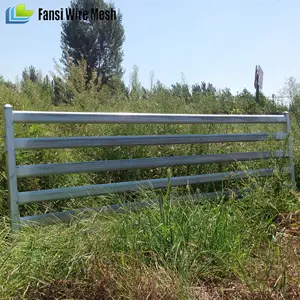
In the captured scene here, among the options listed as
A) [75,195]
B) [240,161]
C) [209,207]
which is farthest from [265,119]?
[75,195]

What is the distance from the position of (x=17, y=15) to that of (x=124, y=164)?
5410 mm

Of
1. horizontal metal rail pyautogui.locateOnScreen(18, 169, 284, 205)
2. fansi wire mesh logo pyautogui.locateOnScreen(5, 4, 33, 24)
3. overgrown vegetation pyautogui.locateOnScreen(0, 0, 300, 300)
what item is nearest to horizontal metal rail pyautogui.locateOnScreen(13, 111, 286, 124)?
horizontal metal rail pyautogui.locateOnScreen(18, 169, 284, 205)

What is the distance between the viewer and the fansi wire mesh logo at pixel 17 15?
7100mm

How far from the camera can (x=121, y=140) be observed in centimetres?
328

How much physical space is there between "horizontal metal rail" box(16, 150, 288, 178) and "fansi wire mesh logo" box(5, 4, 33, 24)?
17.2 ft

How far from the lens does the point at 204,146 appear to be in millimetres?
4559

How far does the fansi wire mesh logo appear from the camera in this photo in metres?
7.10

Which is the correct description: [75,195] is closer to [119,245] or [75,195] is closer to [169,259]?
[119,245]

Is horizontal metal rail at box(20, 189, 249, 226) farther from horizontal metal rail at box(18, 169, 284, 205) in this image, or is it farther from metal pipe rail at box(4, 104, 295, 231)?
horizontal metal rail at box(18, 169, 284, 205)

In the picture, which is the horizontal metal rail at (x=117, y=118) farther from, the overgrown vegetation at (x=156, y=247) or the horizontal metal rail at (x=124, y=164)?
the overgrown vegetation at (x=156, y=247)

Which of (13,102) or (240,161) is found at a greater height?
(13,102)

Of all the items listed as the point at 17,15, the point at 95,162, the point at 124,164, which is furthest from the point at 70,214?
the point at 17,15

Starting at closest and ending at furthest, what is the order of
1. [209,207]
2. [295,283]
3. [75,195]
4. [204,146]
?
[295,283] → [209,207] → [75,195] → [204,146]

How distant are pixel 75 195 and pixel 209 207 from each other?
3.59ft
